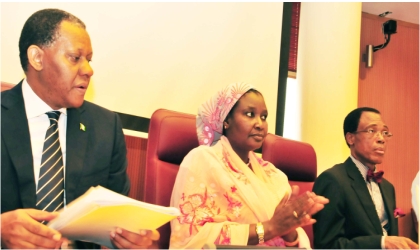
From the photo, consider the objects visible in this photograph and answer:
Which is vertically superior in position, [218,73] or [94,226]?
[218,73]

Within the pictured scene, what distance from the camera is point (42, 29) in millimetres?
1693

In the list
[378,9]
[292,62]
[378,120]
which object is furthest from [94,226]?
[378,9]

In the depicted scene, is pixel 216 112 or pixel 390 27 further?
pixel 390 27

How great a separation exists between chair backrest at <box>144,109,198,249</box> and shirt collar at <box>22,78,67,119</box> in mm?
628

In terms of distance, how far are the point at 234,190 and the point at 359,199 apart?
2.38ft

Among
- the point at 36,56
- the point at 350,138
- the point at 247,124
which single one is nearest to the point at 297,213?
the point at 247,124

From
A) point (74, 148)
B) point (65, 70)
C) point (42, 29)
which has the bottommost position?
point (74, 148)

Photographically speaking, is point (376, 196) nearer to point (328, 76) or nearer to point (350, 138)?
point (350, 138)

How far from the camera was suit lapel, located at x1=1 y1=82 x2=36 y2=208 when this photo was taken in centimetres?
152

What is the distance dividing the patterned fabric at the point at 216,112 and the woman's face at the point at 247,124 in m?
0.03

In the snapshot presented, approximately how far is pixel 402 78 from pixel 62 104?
352cm

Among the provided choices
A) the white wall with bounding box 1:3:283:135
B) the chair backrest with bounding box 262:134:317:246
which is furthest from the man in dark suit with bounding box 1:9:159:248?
the chair backrest with bounding box 262:134:317:246

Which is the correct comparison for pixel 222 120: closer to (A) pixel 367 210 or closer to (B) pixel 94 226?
(A) pixel 367 210

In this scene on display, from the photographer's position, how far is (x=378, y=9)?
14.0 ft
